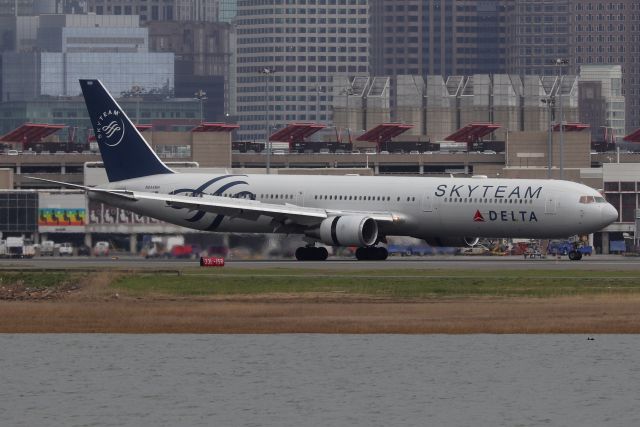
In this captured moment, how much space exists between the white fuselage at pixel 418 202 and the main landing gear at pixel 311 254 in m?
2.03

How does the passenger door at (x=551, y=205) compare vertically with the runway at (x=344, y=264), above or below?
above

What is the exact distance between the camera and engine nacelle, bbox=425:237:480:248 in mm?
107375

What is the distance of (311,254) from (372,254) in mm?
3626

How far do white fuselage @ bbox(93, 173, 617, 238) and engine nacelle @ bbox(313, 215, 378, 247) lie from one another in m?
1.48

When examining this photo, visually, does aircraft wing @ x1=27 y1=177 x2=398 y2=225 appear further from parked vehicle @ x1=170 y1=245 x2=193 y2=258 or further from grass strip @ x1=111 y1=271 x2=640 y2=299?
grass strip @ x1=111 y1=271 x2=640 y2=299

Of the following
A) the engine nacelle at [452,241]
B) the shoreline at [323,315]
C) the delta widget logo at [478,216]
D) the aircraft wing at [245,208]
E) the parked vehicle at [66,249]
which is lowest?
the shoreline at [323,315]

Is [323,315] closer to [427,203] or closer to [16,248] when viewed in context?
[427,203]

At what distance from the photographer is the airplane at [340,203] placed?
102 m

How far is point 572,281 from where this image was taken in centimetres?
8362
